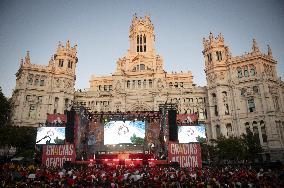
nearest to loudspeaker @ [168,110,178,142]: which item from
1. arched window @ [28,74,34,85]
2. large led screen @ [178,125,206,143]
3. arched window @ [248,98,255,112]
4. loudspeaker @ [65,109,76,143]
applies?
large led screen @ [178,125,206,143]

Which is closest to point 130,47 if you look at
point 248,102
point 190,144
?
point 248,102

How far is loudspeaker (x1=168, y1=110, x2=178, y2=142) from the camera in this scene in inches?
1310

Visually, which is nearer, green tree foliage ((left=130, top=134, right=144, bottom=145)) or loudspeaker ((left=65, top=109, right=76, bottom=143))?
loudspeaker ((left=65, top=109, right=76, bottom=143))

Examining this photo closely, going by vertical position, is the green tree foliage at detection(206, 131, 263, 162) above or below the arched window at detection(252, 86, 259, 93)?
below

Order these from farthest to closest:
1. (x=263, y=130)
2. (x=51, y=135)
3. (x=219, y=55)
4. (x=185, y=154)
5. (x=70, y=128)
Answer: (x=219, y=55)
(x=263, y=130)
(x=51, y=135)
(x=70, y=128)
(x=185, y=154)

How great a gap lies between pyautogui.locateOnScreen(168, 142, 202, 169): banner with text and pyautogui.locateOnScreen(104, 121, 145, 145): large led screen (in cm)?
1141

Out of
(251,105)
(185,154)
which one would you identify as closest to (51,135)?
(185,154)

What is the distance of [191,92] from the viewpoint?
209 feet

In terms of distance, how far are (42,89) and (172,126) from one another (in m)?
39.6

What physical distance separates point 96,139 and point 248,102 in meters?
35.7

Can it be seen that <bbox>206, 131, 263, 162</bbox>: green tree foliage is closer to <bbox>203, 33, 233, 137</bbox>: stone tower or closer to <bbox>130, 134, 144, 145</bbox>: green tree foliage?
<bbox>203, 33, 233, 137</bbox>: stone tower

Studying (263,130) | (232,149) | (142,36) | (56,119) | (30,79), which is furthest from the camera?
(142,36)

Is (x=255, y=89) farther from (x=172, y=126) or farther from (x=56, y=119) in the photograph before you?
(x=56, y=119)

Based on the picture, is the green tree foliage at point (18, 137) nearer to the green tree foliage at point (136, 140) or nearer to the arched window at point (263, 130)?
the green tree foliage at point (136, 140)
